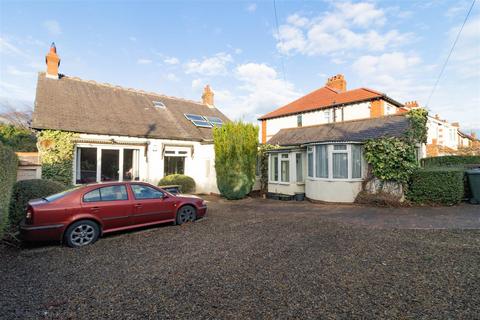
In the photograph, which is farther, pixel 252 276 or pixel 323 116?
pixel 323 116

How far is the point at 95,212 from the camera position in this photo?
5980mm

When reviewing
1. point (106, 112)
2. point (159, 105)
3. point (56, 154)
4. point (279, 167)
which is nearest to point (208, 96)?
point (159, 105)

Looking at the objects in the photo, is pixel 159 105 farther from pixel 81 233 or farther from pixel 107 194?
pixel 81 233

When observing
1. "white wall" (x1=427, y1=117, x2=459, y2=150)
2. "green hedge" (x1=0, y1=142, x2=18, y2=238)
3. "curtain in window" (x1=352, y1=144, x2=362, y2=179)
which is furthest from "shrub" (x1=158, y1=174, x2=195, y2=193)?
"white wall" (x1=427, y1=117, x2=459, y2=150)

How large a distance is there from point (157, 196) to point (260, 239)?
10.2ft

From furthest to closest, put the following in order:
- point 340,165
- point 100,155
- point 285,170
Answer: point 285,170 < point 100,155 < point 340,165

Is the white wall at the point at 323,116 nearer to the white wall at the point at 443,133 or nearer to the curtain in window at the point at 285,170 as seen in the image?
the white wall at the point at 443,133

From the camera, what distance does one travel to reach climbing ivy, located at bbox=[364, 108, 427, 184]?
10742 mm

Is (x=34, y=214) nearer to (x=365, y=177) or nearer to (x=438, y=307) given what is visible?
(x=438, y=307)

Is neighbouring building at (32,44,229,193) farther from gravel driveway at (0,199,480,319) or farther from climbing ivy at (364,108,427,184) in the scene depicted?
climbing ivy at (364,108,427,184)

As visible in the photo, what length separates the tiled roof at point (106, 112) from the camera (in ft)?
41.2

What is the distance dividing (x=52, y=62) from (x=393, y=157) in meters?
19.0

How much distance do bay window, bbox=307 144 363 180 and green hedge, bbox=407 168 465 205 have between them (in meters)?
2.24

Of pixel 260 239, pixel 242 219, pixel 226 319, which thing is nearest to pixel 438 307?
pixel 226 319
